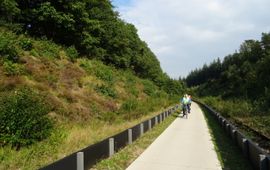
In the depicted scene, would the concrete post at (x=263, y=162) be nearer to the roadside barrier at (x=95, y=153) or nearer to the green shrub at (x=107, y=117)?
the roadside barrier at (x=95, y=153)

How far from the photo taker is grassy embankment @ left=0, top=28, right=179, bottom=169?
10.7 metres

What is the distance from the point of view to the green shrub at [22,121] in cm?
1037

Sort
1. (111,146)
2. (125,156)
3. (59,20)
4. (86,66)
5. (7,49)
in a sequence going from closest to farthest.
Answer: (111,146) < (125,156) < (7,49) < (59,20) < (86,66)

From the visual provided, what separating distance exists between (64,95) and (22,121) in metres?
10.4

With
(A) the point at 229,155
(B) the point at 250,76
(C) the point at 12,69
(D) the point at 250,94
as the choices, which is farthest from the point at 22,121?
(B) the point at 250,76

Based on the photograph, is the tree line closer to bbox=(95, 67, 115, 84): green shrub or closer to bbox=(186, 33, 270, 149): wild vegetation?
bbox=(95, 67, 115, 84): green shrub

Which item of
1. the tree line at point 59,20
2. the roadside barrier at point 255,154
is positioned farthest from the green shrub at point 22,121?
the tree line at point 59,20

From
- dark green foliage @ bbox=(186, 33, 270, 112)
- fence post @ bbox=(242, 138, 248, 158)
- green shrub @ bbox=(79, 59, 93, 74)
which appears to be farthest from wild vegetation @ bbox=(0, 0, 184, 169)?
dark green foliage @ bbox=(186, 33, 270, 112)

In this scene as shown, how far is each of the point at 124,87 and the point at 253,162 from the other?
24.9 metres

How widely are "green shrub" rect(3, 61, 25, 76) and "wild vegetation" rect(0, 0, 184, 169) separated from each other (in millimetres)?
53

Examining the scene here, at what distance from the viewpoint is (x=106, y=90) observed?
27781 millimetres

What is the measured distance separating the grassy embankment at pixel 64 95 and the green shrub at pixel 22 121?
249 millimetres

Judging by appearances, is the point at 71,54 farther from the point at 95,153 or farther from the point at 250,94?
the point at 250,94

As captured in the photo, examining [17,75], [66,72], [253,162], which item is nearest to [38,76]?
[17,75]
